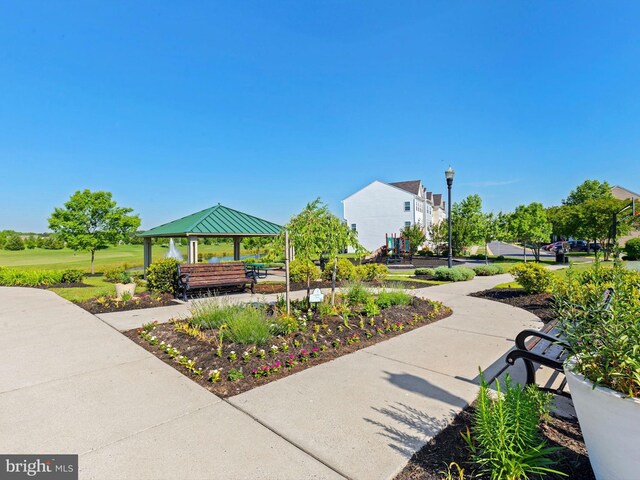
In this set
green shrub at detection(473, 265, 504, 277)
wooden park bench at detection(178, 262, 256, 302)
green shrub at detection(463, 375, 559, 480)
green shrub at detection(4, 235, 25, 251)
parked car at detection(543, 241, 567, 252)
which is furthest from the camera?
green shrub at detection(4, 235, 25, 251)

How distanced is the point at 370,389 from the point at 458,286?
9010 millimetres

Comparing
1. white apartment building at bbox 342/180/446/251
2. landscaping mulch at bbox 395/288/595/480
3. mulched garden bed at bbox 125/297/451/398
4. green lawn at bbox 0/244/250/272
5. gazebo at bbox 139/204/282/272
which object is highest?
white apartment building at bbox 342/180/446/251

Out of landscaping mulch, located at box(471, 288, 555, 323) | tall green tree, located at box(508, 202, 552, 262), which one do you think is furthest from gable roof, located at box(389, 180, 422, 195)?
landscaping mulch, located at box(471, 288, 555, 323)

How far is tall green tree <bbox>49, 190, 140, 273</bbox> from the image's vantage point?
16.1 metres

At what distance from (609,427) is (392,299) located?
5.33 metres

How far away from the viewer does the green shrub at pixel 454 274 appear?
496 inches

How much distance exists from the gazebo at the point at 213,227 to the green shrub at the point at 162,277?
6.18ft

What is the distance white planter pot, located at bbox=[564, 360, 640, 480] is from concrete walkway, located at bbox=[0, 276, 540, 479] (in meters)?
1.04

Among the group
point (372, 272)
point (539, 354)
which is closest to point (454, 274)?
point (372, 272)

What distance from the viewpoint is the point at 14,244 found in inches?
1574

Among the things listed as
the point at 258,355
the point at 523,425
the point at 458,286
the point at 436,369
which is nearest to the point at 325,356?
the point at 258,355

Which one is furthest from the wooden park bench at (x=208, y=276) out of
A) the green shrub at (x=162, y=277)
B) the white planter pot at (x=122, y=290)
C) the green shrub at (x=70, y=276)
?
the green shrub at (x=70, y=276)

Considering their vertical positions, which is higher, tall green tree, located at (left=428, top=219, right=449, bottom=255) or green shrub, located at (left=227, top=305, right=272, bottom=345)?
tall green tree, located at (left=428, top=219, right=449, bottom=255)

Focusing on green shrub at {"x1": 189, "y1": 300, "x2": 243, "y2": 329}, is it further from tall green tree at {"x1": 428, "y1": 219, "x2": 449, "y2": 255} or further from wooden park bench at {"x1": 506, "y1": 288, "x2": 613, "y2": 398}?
tall green tree at {"x1": 428, "y1": 219, "x2": 449, "y2": 255}
